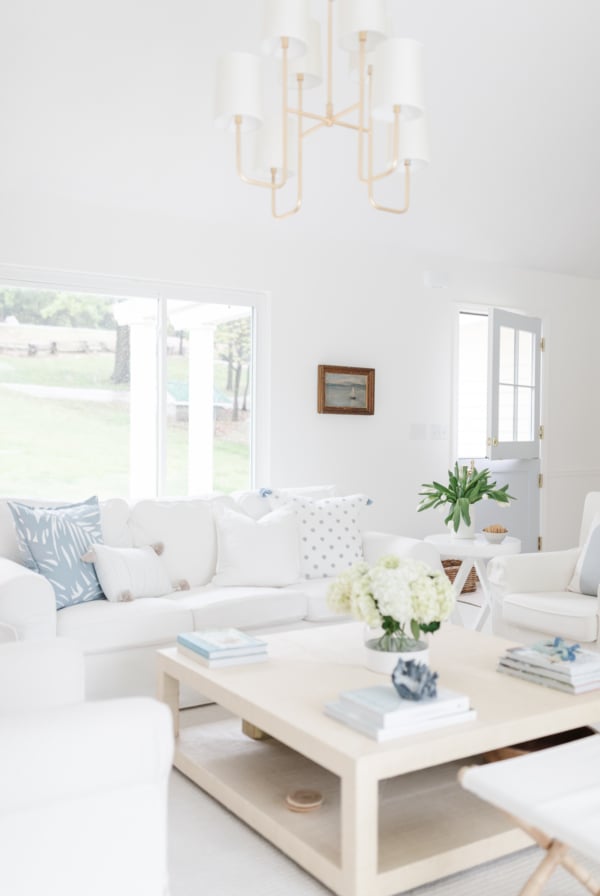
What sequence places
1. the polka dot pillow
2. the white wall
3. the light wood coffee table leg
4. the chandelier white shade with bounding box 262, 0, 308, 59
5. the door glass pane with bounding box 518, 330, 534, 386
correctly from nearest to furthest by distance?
the light wood coffee table leg, the chandelier white shade with bounding box 262, 0, 308, 59, the polka dot pillow, the white wall, the door glass pane with bounding box 518, 330, 534, 386

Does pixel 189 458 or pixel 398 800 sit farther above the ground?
pixel 189 458

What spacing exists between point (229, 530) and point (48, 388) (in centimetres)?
141

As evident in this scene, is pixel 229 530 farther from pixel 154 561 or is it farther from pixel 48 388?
pixel 48 388

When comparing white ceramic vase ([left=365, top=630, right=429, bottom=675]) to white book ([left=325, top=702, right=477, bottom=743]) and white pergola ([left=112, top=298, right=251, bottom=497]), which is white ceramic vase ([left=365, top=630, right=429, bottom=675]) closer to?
white book ([left=325, top=702, right=477, bottom=743])

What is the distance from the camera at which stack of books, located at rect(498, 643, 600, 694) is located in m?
2.54

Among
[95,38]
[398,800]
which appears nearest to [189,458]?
[95,38]

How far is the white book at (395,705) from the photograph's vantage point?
2.20m

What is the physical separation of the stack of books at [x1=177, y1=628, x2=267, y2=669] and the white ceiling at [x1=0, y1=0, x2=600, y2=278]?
262cm

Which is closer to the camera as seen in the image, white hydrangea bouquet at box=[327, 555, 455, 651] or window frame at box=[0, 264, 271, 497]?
white hydrangea bouquet at box=[327, 555, 455, 651]

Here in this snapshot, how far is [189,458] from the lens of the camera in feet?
17.1

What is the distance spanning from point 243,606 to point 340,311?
254 cm

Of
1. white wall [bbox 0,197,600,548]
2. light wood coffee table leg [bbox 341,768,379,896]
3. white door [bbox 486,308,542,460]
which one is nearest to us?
light wood coffee table leg [bbox 341,768,379,896]

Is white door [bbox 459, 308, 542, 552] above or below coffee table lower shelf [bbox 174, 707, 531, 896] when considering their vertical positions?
above

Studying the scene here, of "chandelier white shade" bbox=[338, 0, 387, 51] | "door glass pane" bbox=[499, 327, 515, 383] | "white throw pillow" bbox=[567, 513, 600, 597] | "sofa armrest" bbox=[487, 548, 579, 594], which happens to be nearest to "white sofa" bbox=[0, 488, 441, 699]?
"sofa armrest" bbox=[487, 548, 579, 594]
